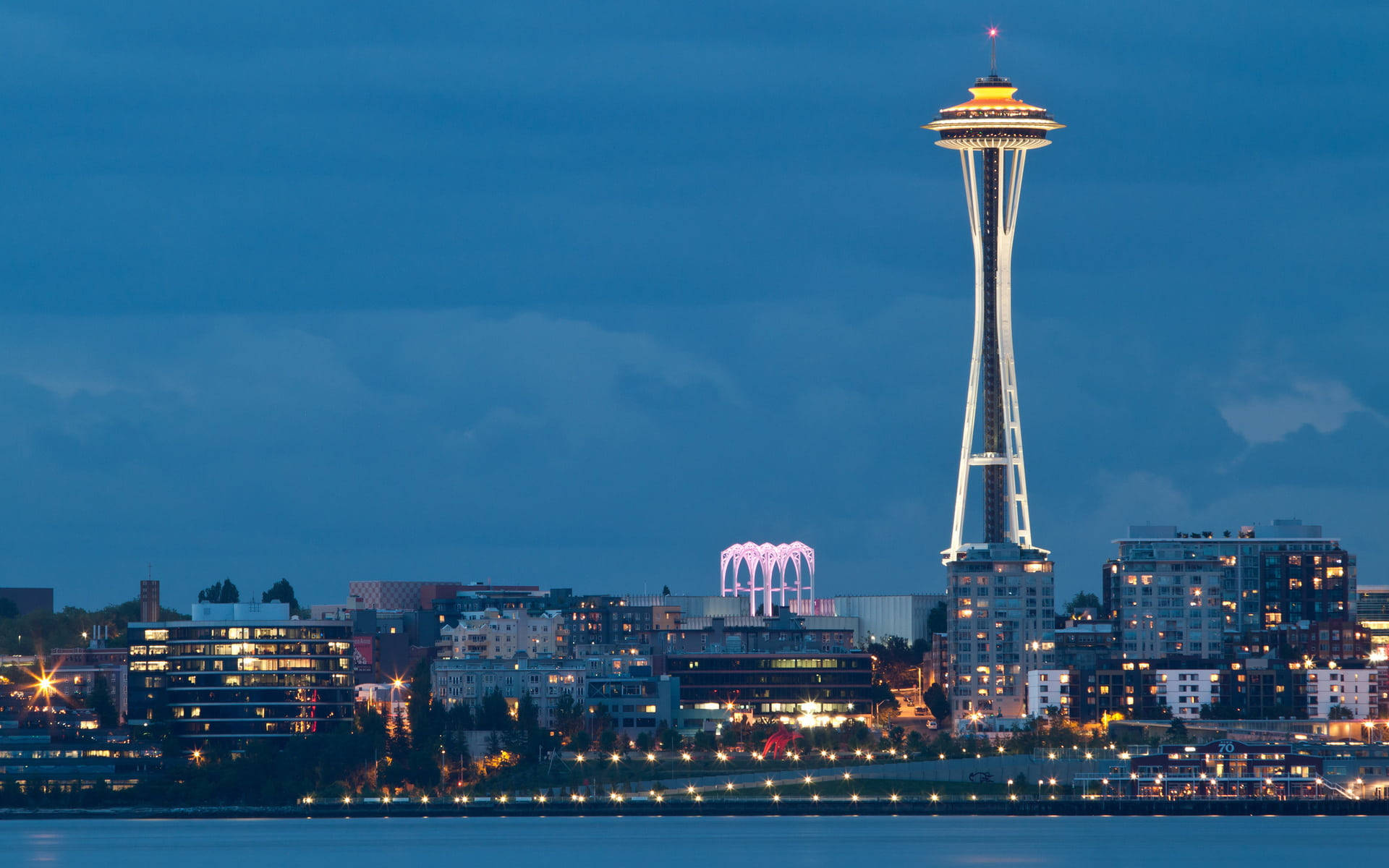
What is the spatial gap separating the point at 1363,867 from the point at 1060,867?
59.6ft

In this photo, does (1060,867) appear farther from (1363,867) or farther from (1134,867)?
(1363,867)

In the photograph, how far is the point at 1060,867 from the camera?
656ft

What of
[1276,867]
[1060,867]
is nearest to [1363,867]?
[1276,867]

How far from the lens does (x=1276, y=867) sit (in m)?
199

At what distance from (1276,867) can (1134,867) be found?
27.6 ft

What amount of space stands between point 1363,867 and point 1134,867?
45.0 feet

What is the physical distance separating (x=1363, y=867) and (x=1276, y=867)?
17.6ft

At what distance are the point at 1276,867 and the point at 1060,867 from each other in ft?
42.1

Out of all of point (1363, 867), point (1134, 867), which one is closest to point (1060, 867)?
point (1134, 867)

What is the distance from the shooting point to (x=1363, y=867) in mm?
199750

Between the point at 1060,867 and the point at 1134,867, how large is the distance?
443 cm

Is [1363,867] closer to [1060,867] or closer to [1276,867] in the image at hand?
[1276,867]
